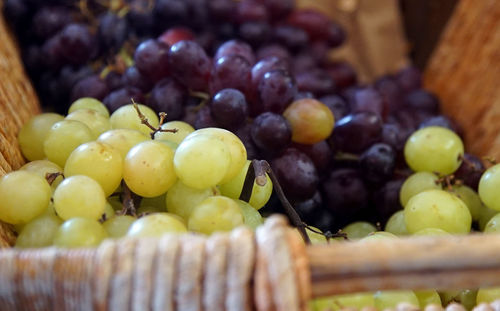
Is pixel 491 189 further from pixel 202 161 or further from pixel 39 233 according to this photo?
pixel 39 233

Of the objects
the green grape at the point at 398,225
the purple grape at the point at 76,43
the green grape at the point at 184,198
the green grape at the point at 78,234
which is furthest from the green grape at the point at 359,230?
the purple grape at the point at 76,43

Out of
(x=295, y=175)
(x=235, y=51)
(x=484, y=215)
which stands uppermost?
(x=235, y=51)

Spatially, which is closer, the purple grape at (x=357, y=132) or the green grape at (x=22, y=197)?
the green grape at (x=22, y=197)

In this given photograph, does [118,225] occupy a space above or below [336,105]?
above

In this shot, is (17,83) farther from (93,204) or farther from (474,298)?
(474,298)

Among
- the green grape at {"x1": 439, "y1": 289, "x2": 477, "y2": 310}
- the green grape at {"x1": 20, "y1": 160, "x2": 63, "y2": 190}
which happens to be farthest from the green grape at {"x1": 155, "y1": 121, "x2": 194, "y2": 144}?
the green grape at {"x1": 439, "y1": 289, "x2": 477, "y2": 310}

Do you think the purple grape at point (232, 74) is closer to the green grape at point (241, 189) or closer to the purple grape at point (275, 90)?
the purple grape at point (275, 90)

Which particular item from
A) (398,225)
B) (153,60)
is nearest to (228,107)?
(153,60)
